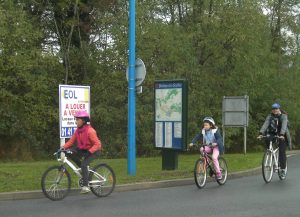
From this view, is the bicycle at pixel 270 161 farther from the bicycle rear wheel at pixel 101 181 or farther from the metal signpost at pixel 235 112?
the metal signpost at pixel 235 112

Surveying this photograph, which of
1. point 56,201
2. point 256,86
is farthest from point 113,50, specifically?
point 56,201

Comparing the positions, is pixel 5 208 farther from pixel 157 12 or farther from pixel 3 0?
pixel 157 12

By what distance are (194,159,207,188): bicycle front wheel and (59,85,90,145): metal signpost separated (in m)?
3.98

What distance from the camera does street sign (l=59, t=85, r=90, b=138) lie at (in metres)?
14.4

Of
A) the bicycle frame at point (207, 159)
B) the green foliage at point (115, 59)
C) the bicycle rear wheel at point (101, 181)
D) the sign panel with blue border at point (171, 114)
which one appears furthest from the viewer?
the green foliage at point (115, 59)

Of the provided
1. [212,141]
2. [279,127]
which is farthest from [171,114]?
[279,127]

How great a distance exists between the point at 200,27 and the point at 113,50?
472cm

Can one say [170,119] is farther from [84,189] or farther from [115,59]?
[115,59]

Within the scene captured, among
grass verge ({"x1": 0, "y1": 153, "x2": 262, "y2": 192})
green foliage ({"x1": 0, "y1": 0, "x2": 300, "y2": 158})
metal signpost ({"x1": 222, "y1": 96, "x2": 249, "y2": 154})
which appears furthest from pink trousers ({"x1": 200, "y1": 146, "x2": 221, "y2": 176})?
green foliage ({"x1": 0, "y1": 0, "x2": 300, "y2": 158})

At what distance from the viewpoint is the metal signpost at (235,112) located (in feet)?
73.3

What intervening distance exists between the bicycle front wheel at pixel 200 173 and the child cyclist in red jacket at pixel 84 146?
2.56 metres

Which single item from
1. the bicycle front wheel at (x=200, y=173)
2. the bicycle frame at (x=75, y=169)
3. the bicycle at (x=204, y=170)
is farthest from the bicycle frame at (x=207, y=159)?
the bicycle frame at (x=75, y=169)

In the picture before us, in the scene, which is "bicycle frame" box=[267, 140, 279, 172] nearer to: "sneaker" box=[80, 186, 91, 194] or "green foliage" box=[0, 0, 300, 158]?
"sneaker" box=[80, 186, 91, 194]

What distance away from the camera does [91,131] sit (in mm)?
11148
